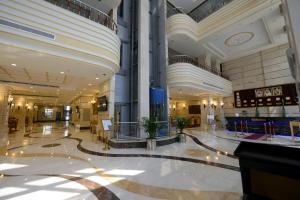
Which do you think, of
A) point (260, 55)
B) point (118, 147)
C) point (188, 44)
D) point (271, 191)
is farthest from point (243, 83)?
point (271, 191)

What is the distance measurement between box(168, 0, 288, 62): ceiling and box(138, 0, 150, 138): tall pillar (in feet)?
9.00

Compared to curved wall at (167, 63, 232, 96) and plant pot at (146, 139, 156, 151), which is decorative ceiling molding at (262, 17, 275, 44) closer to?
curved wall at (167, 63, 232, 96)

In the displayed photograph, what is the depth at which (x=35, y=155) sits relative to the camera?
4758mm

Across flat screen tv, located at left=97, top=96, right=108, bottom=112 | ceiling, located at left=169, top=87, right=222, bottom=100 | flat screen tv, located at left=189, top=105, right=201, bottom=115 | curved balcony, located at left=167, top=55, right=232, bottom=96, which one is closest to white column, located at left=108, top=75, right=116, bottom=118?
flat screen tv, located at left=97, top=96, right=108, bottom=112

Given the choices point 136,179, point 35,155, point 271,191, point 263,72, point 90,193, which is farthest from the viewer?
point 263,72

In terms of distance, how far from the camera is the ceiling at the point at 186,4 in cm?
1086

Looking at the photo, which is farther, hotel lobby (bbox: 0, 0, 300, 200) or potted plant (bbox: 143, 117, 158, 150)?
potted plant (bbox: 143, 117, 158, 150)

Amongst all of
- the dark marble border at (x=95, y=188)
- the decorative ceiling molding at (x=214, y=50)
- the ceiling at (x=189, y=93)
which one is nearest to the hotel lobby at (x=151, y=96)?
the dark marble border at (x=95, y=188)

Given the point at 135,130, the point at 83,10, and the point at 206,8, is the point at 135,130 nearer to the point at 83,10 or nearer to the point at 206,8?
the point at 83,10

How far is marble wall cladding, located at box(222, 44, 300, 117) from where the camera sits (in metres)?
11.0

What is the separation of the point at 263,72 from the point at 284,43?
2347 millimetres

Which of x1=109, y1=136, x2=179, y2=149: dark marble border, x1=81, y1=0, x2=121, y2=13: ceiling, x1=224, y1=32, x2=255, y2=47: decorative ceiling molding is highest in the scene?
x1=81, y1=0, x2=121, y2=13: ceiling

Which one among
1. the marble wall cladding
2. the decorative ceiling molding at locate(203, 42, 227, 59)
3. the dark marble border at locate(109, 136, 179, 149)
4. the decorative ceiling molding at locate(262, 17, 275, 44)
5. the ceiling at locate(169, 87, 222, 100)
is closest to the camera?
the dark marble border at locate(109, 136, 179, 149)

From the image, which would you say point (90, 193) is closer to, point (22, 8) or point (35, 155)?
point (35, 155)
